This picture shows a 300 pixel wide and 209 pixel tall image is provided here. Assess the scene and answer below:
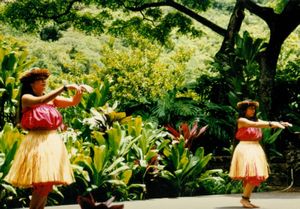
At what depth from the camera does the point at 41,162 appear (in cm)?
449

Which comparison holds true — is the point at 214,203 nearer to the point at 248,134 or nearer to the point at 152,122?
the point at 248,134

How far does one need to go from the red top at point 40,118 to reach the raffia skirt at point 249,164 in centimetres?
255

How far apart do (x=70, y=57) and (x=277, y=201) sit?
Answer: 19.7 m

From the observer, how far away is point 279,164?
10.3 meters

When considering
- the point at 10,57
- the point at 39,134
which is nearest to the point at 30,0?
the point at 10,57

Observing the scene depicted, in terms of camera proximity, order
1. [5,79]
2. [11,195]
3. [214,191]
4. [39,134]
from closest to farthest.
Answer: [39,134]
[11,195]
[5,79]
[214,191]

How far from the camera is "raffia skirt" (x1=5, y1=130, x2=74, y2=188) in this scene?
176 inches

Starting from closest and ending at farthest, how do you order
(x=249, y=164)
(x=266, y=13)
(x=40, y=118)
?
1. (x=40, y=118)
2. (x=249, y=164)
3. (x=266, y=13)

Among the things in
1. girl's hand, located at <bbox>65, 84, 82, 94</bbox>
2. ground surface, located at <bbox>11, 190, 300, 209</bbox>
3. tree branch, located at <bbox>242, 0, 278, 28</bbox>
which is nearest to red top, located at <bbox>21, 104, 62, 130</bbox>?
girl's hand, located at <bbox>65, 84, 82, 94</bbox>

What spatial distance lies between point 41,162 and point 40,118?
36 centimetres

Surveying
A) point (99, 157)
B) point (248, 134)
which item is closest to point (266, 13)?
point (248, 134)

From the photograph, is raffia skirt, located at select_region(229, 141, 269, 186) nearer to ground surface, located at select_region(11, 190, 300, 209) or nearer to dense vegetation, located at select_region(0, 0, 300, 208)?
ground surface, located at select_region(11, 190, 300, 209)

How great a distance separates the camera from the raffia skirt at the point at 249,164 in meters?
6.29

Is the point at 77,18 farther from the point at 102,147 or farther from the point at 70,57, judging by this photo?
the point at 70,57
